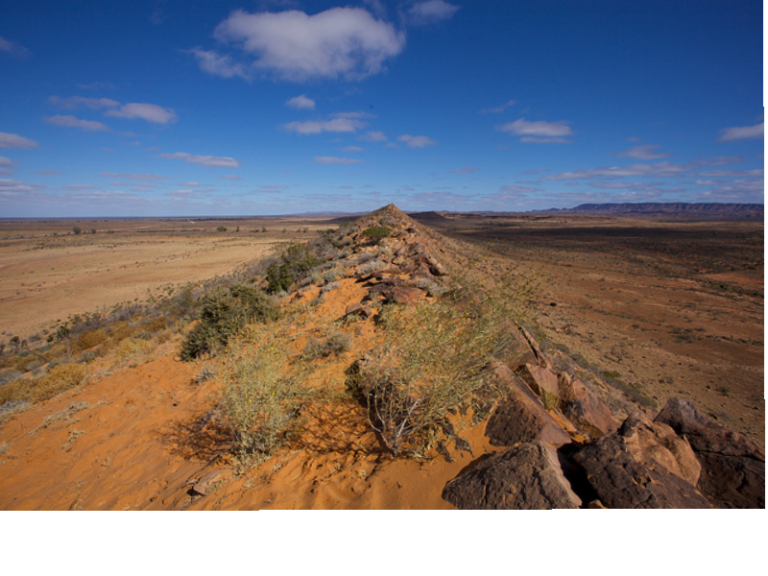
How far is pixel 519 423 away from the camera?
127 inches

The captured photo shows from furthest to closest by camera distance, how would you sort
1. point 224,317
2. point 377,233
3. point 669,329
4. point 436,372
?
1. point 377,233
2. point 669,329
3. point 224,317
4. point 436,372

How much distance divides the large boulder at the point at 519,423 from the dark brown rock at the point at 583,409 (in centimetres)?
62

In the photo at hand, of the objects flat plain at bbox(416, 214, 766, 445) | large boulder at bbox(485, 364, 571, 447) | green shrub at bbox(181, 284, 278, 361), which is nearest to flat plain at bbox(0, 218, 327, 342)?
green shrub at bbox(181, 284, 278, 361)

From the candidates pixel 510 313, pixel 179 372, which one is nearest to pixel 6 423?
pixel 179 372

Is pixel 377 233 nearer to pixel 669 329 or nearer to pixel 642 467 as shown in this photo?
pixel 669 329

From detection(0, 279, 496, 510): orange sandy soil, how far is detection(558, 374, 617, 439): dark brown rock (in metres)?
1.44

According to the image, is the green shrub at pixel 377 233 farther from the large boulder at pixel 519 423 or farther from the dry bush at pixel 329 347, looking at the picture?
the large boulder at pixel 519 423

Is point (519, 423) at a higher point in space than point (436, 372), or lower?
lower

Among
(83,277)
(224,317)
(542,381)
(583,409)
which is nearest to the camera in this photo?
(583,409)

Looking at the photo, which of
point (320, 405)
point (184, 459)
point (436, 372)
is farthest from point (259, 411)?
point (436, 372)

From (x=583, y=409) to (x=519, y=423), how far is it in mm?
1306

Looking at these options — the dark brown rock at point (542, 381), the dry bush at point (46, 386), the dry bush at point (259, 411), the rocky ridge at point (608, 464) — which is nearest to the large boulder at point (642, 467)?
the rocky ridge at point (608, 464)

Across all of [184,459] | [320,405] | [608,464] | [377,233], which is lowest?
[184,459]

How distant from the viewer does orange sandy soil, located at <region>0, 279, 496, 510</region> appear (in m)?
2.90
